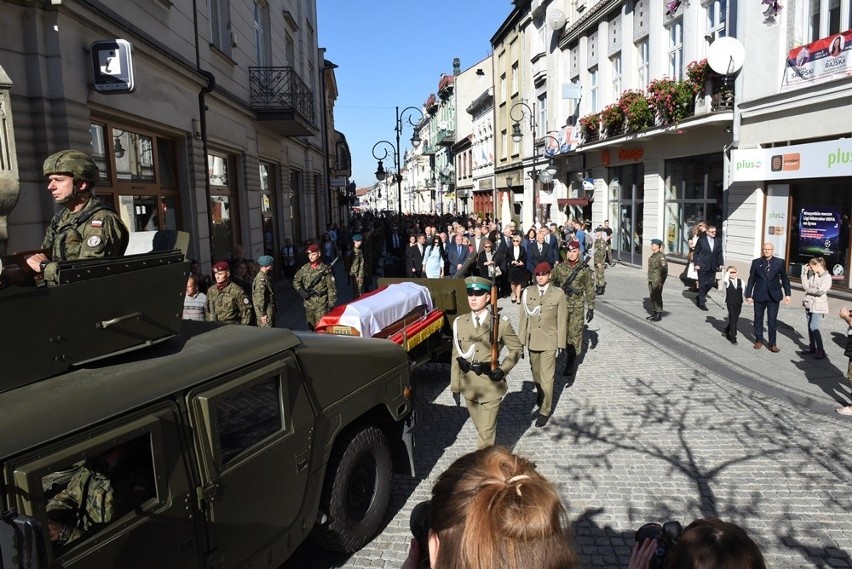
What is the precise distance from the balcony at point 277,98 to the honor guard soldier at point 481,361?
12030 millimetres

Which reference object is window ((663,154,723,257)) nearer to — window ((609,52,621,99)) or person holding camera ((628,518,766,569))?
window ((609,52,621,99))

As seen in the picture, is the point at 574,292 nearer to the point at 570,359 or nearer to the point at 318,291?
the point at 570,359

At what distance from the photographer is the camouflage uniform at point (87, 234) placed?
11.1 feet

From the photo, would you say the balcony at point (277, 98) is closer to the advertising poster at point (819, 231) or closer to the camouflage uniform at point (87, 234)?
the advertising poster at point (819, 231)

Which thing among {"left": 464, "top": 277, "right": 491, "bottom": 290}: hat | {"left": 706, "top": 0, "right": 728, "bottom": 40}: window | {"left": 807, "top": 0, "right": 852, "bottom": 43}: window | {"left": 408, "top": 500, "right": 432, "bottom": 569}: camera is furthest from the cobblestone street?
{"left": 706, "top": 0, "right": 728, "bottom": 40}: window

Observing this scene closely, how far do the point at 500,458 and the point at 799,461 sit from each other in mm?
5230

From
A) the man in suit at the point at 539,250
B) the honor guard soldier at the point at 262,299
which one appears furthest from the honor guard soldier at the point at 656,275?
the honor guard soldier at the point at 262,299

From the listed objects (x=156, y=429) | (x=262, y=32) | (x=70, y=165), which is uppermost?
(x=262, y=32)

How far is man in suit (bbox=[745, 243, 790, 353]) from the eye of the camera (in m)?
9.45

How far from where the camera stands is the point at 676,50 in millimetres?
17891

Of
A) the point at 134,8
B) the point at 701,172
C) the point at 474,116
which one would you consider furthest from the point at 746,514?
the point at 474,116

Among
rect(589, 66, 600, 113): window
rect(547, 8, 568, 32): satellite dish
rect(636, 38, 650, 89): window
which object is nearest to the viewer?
rect(636, 38, 650, 89): window

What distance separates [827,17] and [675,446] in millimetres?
10709

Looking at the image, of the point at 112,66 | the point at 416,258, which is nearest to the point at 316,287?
the point at 112,66
